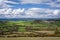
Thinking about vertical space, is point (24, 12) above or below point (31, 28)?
above

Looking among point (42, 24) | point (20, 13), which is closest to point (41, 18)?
point (42, 24)

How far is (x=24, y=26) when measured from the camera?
3623 mm

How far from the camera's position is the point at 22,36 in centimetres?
363

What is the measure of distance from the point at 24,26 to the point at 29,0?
378 millimetres

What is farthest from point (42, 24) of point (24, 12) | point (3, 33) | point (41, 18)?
point (3, 33)

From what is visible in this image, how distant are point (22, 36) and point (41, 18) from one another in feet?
1.23

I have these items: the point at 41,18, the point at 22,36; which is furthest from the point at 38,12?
the point at 22,36

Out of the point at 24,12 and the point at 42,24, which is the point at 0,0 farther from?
the point at 42,24

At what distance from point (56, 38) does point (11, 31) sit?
0.65 metres

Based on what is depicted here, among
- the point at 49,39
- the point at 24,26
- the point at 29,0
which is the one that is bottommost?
the point at 49,39

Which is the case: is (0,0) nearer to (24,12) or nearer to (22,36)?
(24,12)

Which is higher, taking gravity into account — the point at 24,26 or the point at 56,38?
the point at 24,26

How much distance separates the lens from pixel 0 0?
3.62 m

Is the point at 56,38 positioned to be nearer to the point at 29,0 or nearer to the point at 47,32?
the point at 47,32
